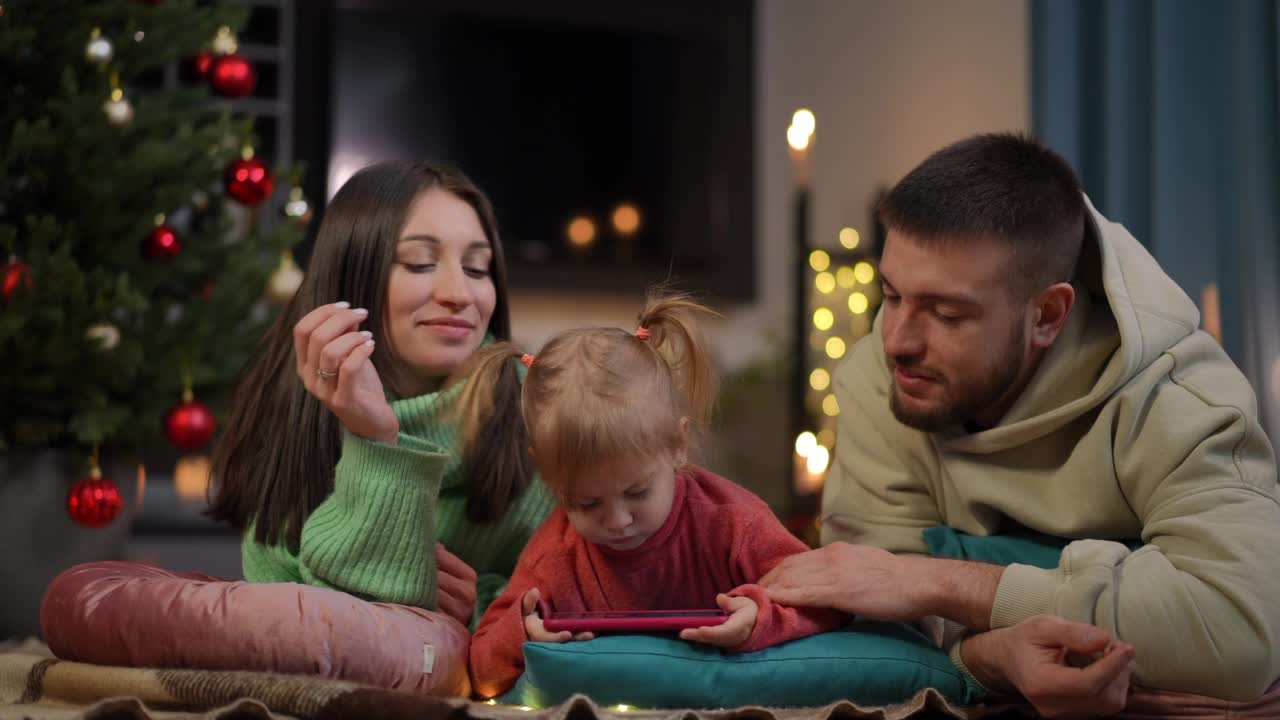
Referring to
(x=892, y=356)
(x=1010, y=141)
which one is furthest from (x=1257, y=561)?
(x=1010, y=141)

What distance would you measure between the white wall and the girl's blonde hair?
101 inches

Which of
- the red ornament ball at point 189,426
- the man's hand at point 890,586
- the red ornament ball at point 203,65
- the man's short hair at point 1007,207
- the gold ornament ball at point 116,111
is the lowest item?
the man's hand at point 890,586

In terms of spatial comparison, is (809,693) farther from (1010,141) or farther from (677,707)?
(1010,141)

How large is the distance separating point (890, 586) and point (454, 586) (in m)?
0.57

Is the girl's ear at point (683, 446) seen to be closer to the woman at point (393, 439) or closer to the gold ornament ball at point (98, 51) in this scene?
the woman at point (393, 439)

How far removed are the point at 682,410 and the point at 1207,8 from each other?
62.1 inches

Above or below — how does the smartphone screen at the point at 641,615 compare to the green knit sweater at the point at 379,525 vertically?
below

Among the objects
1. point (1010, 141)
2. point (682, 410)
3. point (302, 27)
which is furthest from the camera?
point (302, 27)

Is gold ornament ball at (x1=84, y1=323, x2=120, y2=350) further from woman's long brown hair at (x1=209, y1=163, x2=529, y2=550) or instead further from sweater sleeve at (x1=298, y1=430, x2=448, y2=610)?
sweater sleeve at (x1=298, y1=430, x2=448, y2=610)

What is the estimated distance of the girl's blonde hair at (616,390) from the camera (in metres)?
1.35

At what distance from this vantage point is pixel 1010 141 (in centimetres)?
158


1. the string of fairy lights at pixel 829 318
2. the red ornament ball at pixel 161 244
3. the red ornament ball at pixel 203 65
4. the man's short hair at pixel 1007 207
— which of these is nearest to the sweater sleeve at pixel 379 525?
the man's short hair at pixel 1007 207

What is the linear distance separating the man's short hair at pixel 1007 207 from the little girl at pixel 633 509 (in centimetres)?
29

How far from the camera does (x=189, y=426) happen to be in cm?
245
